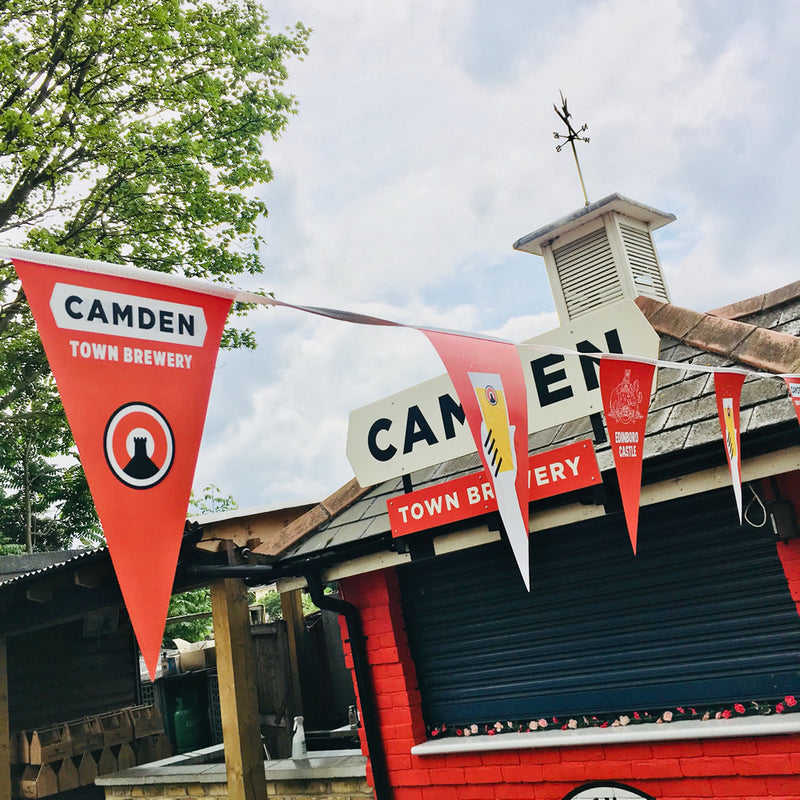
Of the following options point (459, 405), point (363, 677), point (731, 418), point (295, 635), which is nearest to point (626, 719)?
point (363, 677)

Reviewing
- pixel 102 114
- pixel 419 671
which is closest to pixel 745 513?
pixel 419 671

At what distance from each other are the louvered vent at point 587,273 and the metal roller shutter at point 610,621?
132 inches

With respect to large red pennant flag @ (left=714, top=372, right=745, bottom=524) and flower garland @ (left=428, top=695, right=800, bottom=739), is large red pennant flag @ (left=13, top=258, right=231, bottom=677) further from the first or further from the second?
flower garland @ (left=428, top=695, right=800, bottom=739)

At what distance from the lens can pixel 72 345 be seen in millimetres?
1978

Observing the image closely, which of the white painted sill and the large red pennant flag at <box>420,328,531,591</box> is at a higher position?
the large red pennant flag at <box>420,328,531,591</box>

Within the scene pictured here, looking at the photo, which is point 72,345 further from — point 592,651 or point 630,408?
point 592,651

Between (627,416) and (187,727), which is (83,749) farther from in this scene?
(627,416)

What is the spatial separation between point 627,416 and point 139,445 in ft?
9.46

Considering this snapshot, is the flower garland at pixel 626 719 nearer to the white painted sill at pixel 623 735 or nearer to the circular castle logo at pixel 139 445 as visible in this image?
the white painted sill at pixel 623 735

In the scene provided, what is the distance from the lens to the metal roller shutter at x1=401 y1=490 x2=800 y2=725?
15.0 feet

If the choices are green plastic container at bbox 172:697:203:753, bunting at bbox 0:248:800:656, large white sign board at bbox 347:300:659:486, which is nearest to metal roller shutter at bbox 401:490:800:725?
large white sign board at bbox 347:300:659:486

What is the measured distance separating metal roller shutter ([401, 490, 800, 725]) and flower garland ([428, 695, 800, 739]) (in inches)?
2.1

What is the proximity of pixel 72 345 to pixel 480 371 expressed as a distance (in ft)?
5.92

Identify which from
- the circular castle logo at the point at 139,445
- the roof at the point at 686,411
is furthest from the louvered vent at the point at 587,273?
the circular castle logo at the point at 139,445
